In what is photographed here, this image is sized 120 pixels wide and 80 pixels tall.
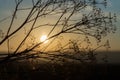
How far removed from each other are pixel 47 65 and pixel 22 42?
4.17 ft

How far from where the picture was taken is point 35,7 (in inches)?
545

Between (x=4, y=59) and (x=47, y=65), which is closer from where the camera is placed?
(x=4, y=59)

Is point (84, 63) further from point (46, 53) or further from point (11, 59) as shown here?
point (11, 59)

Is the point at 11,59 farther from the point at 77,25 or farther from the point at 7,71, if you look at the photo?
the point at 77,25

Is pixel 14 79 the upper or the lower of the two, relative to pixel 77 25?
lower

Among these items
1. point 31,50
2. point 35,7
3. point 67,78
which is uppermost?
point 35,7

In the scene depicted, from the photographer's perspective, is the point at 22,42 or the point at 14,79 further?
the point at 14,79

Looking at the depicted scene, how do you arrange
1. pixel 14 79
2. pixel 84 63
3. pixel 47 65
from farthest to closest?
pixel 14 79 < pixel 47 65 < pixel 84 63

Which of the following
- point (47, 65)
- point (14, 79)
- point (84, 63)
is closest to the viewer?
point (84, 63)

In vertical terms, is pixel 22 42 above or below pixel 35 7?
below

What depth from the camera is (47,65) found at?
13961mm

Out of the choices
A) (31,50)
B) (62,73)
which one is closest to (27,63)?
(31,50)

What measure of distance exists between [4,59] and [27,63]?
3.06 feet

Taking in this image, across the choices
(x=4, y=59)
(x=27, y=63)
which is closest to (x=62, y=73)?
(x=27, y=63)
